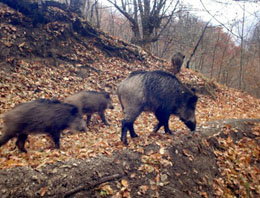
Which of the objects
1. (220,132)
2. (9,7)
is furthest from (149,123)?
(9,7)

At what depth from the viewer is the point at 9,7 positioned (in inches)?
391

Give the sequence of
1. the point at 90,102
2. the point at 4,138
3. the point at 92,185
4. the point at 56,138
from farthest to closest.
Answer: the point at 90,102 < the point at 56,138 < the point at 4,138 < the point at 92,185

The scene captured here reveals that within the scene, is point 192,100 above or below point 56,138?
above

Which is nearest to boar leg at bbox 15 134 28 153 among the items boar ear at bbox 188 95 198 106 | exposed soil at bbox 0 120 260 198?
exposed soil at bbox 0 120 260 198

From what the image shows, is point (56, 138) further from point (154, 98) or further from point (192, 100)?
point (192, 100)

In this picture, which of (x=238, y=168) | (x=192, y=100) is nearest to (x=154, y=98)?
(x=192, y=100)

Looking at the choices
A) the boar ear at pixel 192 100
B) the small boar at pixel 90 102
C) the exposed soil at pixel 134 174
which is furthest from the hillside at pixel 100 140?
the boar ear at pixel 192 100

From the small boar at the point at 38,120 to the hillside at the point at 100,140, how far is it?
414 millimetres

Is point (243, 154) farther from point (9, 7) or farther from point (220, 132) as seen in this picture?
point (9, 7)

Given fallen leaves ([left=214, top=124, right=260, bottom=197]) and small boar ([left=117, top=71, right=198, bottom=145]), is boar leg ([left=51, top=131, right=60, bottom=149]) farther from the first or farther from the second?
fallen leaves ([left=214, top=124, right=260, bottom=197])

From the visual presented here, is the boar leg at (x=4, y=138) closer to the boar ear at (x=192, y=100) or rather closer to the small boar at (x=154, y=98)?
the small boar at (x=154, y=98)

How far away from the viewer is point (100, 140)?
19.4 feet

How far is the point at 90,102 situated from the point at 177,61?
283 inches

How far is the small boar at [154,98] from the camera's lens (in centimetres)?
554
